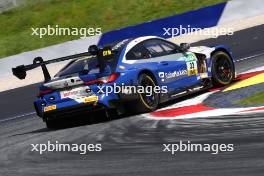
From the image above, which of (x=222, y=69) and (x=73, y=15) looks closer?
(x=222, y=69)

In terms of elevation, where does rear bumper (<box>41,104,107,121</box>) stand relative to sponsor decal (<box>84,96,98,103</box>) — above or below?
below

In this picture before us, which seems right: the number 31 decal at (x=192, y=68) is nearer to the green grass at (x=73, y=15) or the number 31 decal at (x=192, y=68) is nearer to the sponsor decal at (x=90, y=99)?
the sponsor decal at (x=90, y=99)

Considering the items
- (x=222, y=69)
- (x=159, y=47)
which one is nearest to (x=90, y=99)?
(x=159, y=47)

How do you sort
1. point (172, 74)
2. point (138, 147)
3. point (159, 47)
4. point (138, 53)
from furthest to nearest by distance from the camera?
point (159, 47) < point (172, 74) < point (138, 53) < point (138, 147)

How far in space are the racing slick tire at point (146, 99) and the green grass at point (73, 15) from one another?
12.5 meters

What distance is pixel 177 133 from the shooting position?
30.1 ft

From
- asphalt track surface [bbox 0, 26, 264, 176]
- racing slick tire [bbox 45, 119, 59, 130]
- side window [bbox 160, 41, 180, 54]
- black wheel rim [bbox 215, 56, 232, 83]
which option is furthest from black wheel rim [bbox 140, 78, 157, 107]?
black wheel rim [bbox 215, 56, 232, 83]

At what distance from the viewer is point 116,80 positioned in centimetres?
1123

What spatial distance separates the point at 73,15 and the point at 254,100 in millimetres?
16069

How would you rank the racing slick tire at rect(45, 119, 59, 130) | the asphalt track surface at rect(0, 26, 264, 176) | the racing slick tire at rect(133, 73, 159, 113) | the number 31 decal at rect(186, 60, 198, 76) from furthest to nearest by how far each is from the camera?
the number 31 decal at rect(186, 60, 198, 76)
the racing slick tire at rect(45, 119, 59, 130)
the racing slick tire at rect(133, 73, 159, 113)
the asphalt track surface at rect(0, 26, 264, 176)

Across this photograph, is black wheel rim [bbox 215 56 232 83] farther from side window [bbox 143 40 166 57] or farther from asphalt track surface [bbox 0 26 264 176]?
asphalt track surface [bbox 0 26 264 176]

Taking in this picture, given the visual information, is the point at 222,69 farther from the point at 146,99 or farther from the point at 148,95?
A: the point at 146,99

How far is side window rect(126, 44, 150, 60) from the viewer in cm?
1182

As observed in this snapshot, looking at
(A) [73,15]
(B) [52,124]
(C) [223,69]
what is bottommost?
(B) [52,124]
